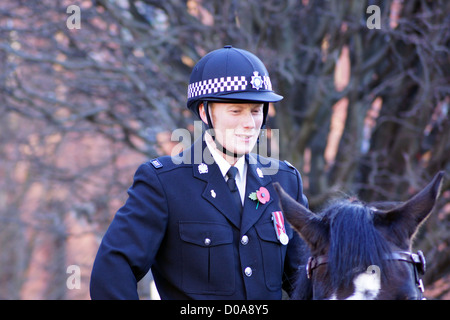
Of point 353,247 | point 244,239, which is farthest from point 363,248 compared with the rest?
point 244,239

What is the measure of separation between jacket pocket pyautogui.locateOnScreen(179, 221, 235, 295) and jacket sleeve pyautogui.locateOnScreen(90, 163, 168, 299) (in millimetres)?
127

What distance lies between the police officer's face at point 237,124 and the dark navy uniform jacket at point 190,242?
16 cm

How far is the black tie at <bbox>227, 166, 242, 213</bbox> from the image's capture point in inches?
122

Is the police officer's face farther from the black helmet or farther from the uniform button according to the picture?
the uniform button

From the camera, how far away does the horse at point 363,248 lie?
226 cm

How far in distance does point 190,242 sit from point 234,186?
359 mm

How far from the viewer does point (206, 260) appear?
2916mm

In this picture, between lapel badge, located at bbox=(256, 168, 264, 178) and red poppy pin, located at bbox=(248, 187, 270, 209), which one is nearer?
red poppy pin, located at bbox=(248, 187, 270, 209)
